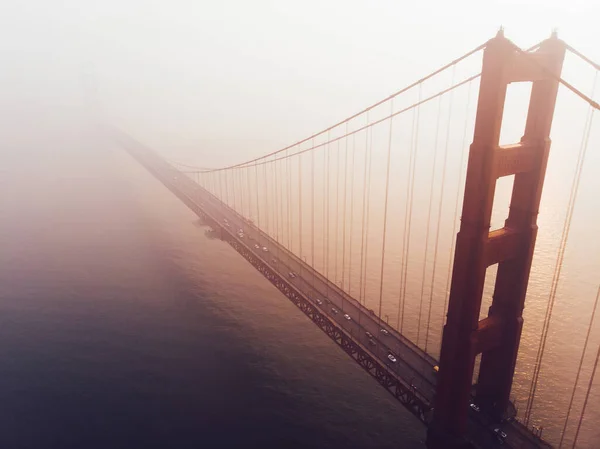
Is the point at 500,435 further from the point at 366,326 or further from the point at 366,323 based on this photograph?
the point at 366,323

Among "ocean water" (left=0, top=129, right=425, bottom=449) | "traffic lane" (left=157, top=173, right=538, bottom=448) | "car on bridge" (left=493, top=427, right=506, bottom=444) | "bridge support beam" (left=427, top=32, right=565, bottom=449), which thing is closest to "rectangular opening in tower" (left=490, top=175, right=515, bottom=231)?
"traffic lane" (left=157, top=173, right=538, bottom=448)

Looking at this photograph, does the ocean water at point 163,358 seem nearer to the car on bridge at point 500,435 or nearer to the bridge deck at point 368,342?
the bridge deck at point 368,342

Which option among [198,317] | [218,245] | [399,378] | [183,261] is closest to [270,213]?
[218,245]

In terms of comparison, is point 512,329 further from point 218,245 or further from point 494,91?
point 218,245

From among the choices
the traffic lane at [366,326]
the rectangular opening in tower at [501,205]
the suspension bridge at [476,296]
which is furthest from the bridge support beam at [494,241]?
the rectangular opening in tower at [501,205]

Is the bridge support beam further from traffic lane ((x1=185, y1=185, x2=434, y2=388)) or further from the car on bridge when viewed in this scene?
traffic lane ((x1=185, y1=185, x2=434, y2=388))

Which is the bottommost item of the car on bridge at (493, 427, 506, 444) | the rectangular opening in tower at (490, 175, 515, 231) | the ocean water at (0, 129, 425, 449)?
the ocean water at (0, 129, 425, 449)

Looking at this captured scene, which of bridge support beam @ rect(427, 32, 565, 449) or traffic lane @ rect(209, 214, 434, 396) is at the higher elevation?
bridge support beam @ rect(427, 32, 565, 449)

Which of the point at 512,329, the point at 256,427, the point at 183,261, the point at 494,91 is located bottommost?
the point at 256,427
